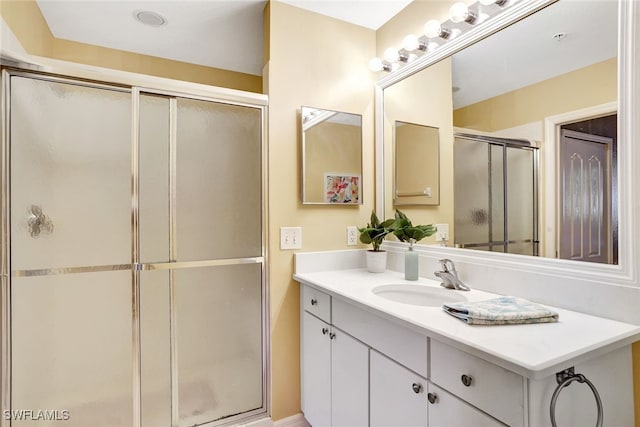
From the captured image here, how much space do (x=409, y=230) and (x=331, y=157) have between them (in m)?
0.64

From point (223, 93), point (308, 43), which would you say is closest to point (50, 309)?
point (223, 93)

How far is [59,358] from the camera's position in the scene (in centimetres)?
Result: 145

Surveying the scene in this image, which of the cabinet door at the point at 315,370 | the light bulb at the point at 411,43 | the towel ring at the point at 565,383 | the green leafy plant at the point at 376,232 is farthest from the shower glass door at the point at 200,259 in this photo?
the towel ring at the point at 565,383

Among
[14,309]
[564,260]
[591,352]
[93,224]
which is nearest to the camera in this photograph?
[591,352]

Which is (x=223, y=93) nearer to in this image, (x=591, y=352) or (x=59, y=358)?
(x=59, y=358)

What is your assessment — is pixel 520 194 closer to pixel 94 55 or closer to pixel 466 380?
pixel 466 380

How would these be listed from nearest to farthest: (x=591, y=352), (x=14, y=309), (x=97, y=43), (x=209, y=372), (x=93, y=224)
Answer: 1. (x=591, y=352)
2. (x=14, y=309)
3. (x=93, y=224)
4. (x=209, y=372)
5. (x=97, y=43)

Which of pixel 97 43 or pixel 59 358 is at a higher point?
pixel 97 43

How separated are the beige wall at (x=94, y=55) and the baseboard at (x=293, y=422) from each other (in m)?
2.45

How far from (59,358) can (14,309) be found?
0.94 ft

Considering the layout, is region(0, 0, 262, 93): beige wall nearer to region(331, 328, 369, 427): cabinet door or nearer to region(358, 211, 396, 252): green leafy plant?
region(358, 211, 396, 252): green leafy plant

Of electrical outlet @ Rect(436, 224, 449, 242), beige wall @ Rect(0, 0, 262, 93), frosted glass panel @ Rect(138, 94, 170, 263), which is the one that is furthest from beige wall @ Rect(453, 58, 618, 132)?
beige wall @ Rect(0, 0, 262, 93)

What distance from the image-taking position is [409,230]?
1779mm

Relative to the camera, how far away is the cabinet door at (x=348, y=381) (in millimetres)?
1366
